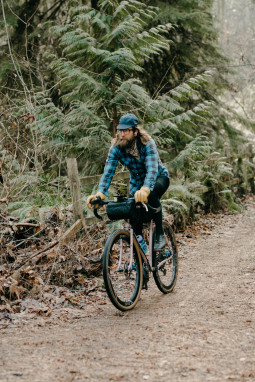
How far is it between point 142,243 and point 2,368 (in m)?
2.49

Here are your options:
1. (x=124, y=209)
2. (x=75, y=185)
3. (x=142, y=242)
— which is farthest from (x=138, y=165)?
(x=75, y=185)

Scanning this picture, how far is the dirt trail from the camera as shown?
126 inches

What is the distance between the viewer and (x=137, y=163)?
5.13 m

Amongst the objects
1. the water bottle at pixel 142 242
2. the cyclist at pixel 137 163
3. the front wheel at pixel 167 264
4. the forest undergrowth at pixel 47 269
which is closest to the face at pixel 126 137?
the cyclist at pixel 137 163

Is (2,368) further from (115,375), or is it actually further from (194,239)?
(194,239)

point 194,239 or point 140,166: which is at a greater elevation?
point 140,166

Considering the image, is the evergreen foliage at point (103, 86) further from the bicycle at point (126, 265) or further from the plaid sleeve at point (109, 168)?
the bicycle at point (126, 265)

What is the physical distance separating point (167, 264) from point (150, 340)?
206 cm

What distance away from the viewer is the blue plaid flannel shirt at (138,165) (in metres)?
4.88

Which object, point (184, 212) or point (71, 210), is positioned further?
point (184, 212)

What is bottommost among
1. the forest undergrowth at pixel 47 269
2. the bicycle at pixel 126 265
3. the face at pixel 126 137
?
the forest undergrowth at pixel 47 269

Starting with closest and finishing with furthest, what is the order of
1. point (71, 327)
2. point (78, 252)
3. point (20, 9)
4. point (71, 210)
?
1. point (71, 327)
2. point (78, 252)
3. point (71, 210)
4. point (20, 9)

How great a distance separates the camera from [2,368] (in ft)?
10.9

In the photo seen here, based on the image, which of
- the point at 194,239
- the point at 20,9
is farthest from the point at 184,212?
the point at 20,9
